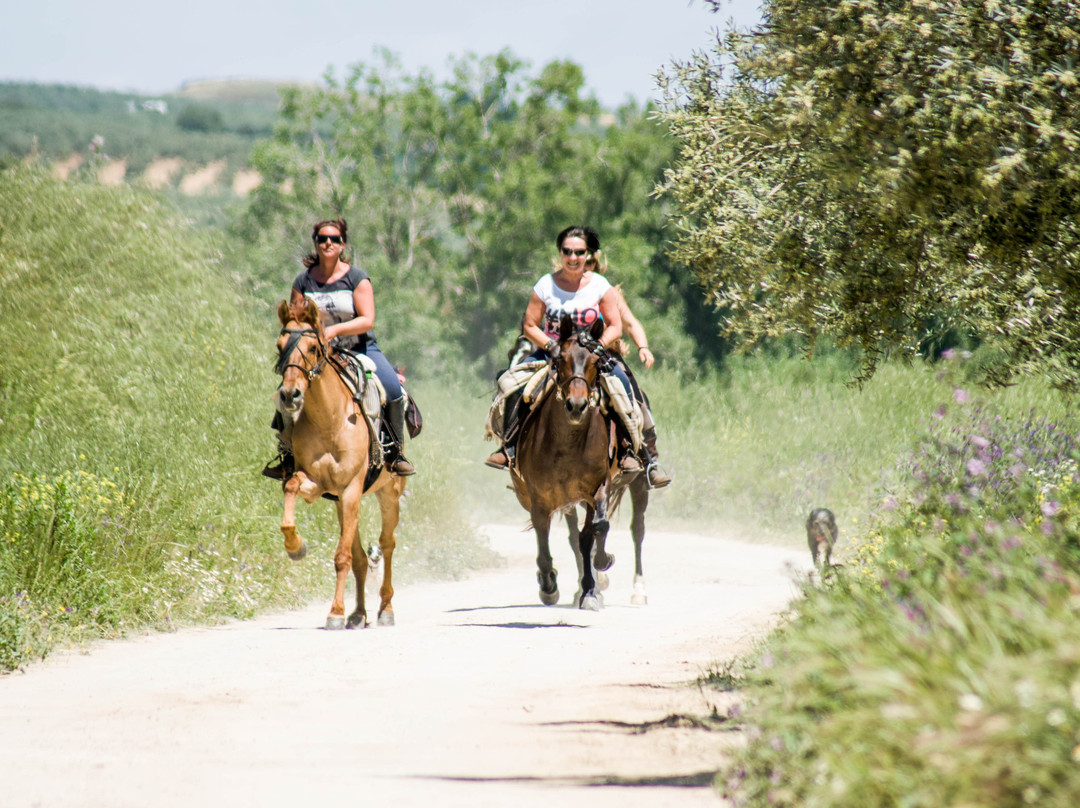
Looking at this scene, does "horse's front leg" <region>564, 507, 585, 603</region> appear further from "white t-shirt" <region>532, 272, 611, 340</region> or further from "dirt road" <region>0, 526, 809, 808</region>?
"white t-shirt" <region>532, 272, 611, 340</region>

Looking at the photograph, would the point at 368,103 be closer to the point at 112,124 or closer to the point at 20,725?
the point at 20,725

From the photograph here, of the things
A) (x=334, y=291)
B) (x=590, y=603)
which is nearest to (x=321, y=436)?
(x=334, y=291)

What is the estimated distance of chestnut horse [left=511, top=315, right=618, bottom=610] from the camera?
35.7 ft

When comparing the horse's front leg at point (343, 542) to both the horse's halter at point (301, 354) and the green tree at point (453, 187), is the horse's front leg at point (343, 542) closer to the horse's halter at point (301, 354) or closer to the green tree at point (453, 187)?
the horse's halter at point (301, 354)

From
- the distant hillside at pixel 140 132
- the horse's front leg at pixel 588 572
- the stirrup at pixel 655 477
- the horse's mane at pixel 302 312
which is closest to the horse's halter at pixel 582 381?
the horse's front leg at pixel 588 572

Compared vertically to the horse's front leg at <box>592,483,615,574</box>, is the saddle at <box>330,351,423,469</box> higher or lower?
higher

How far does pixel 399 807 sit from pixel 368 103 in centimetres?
4381

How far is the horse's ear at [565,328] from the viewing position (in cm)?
1083

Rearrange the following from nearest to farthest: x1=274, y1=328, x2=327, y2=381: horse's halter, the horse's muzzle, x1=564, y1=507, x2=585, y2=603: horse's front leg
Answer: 1. the horse's muzzle
2. x1=274, y1=328, x2=327, y2=381: horse's halter
3. x1=564, y1=507, x2=585, y2=603: horse's front leg

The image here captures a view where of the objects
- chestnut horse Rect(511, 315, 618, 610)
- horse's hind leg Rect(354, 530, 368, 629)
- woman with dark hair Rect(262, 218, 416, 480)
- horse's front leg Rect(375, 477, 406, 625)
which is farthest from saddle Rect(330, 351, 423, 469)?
chestnut horse Rect(511, 315, 618, 610)

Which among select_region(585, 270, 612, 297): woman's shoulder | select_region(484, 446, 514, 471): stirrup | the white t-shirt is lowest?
select_region(484, 446, 514, 471): stirrup

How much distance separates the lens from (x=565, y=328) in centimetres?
1088

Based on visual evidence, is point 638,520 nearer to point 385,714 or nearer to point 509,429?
point 509,429

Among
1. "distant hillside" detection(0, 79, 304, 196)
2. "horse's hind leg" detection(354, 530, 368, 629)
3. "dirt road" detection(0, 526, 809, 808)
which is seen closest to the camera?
"dirt road" detection(0, 526, 809, 808)
